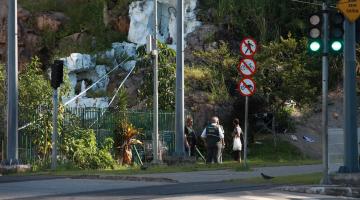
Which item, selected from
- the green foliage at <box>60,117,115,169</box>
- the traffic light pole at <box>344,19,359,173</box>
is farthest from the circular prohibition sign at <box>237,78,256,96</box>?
the green foliage at <box>60,117,115,169</box>

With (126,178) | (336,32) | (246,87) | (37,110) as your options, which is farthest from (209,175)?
(37,110)

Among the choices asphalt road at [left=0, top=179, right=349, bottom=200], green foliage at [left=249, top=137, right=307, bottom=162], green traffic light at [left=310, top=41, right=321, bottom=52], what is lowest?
asphalt road at [left=0, top=179, right=349, bottom=200]

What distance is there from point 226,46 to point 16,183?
18756 millimetres

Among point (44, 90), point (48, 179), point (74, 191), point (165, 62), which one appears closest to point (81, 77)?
point (165, 62)

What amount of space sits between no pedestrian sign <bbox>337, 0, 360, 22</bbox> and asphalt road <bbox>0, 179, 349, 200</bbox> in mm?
3754

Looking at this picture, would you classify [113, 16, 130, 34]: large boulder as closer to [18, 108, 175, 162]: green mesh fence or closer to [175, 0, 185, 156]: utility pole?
[18, 108, 175, 162]: green mesh fence

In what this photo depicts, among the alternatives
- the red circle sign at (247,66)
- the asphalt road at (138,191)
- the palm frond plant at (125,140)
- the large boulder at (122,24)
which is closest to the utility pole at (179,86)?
the palm frond plant at (125,140)

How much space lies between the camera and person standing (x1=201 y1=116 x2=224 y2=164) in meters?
25.6

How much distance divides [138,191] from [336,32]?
5139 millimetres

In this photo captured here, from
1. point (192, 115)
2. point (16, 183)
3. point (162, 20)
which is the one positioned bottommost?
point (16, 183)

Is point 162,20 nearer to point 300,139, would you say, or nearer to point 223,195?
point 300,139

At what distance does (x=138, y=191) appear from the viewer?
1514 centimetres

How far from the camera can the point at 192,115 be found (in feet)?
103

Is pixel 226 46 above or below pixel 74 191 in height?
above
